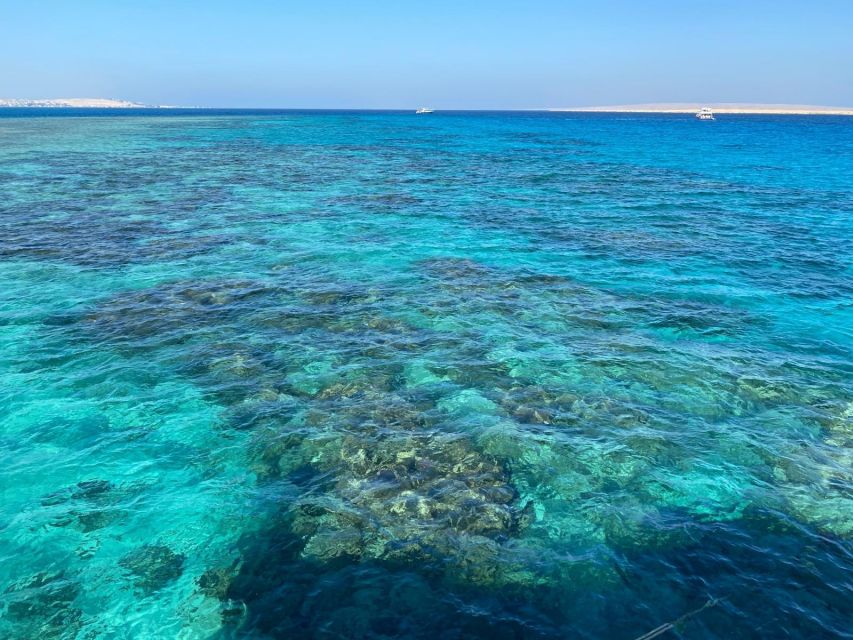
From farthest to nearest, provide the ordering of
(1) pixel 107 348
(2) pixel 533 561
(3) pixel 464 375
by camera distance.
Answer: (1) pixel 107 348, (3) pixel 464 375, (2) pixel 533 561

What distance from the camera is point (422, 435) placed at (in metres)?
14.6

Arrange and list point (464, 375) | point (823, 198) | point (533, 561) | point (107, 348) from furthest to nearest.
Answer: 1. point (823, 198)
2. point (107, 348)
3. point (464, 375)
4. point (533, 561)

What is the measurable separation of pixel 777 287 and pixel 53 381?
106 ft

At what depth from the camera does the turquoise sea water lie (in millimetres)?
10008

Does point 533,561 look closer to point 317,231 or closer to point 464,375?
point 464,375

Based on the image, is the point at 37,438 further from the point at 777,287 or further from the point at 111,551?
the point at 777,287

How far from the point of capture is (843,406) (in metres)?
16.2

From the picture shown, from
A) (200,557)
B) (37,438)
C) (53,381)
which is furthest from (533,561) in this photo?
(53,381)

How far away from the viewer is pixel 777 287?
87.2 feet

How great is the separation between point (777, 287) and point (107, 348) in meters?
31.1

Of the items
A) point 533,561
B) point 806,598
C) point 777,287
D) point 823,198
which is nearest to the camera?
point 806,598

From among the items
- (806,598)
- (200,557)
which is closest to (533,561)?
(806,598)

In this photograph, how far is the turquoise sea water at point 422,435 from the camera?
10008mm

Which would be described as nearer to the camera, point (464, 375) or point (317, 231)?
point (464, 375)
